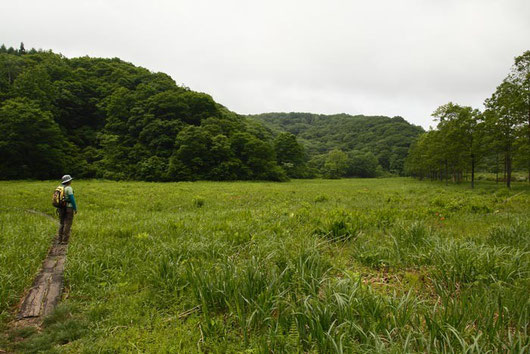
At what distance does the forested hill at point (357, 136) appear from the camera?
12276 centimetres

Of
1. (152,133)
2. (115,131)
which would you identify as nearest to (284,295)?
(152,133)

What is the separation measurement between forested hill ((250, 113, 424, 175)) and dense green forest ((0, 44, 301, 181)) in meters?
54.3

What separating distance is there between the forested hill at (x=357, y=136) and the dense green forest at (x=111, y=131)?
54296 mm

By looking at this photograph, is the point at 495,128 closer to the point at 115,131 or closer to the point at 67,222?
the point at 67,222

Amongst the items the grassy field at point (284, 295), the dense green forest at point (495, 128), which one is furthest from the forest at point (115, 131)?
the grassy field at point (284, 295)

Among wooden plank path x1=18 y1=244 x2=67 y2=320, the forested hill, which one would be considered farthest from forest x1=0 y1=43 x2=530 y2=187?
the forested hill

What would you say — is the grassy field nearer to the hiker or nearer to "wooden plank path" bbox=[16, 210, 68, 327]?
"wooden plank path" bbox=[16, 210, 68, 327]

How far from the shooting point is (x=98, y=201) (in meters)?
14.3

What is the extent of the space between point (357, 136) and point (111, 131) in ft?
467

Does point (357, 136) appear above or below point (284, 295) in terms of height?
above

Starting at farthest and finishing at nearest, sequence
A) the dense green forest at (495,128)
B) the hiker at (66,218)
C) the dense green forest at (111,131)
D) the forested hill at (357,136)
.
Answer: the forested hill at (357,136) → the dense green forest at (111,131) → the dense green forest at (495,128) → the hiker at (66,218)

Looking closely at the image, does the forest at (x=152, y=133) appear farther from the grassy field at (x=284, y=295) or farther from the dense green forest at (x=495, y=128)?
the grassy field at (x=284, y=295)

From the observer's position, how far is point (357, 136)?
6225 inches

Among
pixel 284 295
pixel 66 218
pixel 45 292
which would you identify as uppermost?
pixel 66 218
